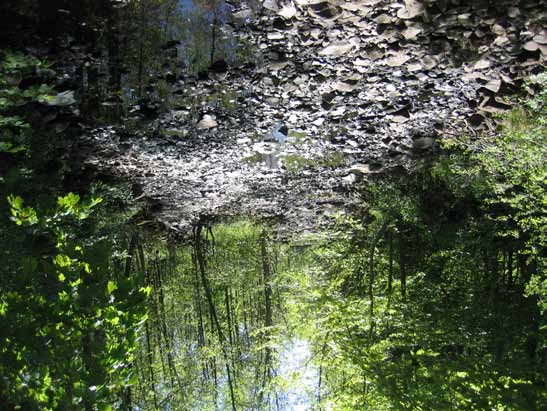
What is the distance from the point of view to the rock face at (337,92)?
3.62 metres

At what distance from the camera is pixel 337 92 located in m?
4.41

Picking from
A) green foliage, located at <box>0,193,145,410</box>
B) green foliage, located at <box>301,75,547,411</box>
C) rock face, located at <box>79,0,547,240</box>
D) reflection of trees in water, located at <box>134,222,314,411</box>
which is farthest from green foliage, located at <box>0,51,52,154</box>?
reflection of trees in water, located at <box>134,222,314,411</box>

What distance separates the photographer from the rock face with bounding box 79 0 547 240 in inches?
143

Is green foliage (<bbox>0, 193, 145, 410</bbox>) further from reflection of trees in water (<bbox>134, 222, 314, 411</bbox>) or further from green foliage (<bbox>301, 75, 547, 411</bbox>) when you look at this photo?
reflection of trees in water (<bbox>134, 222, 314, 411</bbox>)

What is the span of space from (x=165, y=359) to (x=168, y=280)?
1.88m

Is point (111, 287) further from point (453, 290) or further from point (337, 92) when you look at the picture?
point (453, 290)

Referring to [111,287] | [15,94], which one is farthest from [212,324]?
[111,287]

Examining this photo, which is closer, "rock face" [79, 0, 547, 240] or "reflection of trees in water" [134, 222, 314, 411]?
"rock face" [79, 0, 547, 240]

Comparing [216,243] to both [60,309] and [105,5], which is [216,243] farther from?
[60,309]

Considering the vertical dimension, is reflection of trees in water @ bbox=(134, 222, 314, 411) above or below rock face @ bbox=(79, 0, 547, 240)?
below

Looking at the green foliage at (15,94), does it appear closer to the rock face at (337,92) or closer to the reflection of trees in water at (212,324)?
the rock face at (337,92)

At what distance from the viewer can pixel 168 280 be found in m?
10.8

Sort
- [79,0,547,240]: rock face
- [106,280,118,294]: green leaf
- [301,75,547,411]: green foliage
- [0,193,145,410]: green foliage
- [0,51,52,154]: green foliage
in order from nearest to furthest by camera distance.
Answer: [0,193,145,410]: green foliage < [106,280,118,294]: green leaf < [0,51,52,154]: green foliage < [79,0,547,240]: rock face < [301,75,547,411]: green foliage

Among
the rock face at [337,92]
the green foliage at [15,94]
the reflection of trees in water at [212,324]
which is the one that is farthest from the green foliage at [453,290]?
the green foliage at [15,94]
